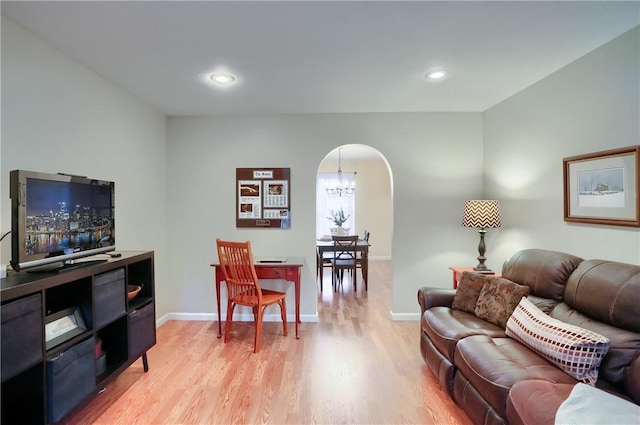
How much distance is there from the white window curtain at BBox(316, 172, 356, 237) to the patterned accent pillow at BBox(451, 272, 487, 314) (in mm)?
5053

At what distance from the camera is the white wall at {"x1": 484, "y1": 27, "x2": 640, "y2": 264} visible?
6.20ft

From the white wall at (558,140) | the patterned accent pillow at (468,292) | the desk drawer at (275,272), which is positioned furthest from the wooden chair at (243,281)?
the white wall at (558,140)

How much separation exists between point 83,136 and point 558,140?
3759mm

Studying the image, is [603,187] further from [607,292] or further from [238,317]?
[238,317]

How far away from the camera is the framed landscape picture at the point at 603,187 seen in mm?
1838

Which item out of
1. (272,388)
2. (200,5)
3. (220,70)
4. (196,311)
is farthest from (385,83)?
(196,311)

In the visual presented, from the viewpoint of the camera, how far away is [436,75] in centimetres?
247

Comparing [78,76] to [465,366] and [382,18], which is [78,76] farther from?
[465,366]

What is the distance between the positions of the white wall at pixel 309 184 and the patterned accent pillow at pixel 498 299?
1.19m

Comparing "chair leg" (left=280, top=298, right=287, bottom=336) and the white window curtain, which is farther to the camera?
the white window curtain

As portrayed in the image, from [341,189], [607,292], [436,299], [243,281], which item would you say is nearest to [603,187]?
[607,292]

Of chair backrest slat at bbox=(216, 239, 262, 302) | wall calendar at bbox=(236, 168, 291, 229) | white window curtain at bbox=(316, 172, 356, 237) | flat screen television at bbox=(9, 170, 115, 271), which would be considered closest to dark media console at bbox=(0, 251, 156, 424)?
flat screen television at bbox=(9, 170, 115, 271)

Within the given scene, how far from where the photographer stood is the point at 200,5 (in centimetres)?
162

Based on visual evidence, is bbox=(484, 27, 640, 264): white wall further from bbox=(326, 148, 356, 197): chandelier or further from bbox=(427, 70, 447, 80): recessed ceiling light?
bbox=(326, 148, 356, 197): chandelier
